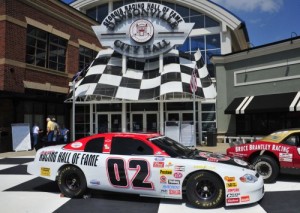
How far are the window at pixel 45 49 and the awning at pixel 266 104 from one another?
11.0 meters

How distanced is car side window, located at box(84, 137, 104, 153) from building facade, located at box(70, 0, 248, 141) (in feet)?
34.9

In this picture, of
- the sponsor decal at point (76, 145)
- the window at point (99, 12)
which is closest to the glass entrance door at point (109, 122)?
the window at point (99, 12)

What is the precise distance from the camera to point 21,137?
1673 centimetres

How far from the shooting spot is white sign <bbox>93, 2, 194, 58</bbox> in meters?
19.4

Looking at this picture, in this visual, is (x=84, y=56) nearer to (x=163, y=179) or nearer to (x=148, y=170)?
(x=148, y=170)

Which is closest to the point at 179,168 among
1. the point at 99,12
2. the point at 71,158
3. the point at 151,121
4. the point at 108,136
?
the point at 108,136

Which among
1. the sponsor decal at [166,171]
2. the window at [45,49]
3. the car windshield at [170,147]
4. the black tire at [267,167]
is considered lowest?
the black tire at [267,167]

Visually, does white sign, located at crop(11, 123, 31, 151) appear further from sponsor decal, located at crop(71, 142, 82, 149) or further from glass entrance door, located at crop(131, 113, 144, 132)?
sponsor decal, located at crop(71, 142, 82, 149)

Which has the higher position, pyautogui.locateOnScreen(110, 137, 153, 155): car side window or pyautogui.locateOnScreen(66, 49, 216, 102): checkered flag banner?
pyautogui.locateOnScreen(66, 49, 216, 102): checkered flag banner

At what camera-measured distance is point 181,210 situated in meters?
5.82

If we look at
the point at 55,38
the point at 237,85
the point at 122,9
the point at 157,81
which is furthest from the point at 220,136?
the point at 55,38

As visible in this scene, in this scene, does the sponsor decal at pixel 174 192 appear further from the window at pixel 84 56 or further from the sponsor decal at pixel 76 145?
the window at pixel 84 56

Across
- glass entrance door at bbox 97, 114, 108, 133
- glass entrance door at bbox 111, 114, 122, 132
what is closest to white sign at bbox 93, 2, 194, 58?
glass entrance door at bbox 111, 114, 122, 132

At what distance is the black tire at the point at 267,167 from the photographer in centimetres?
794
